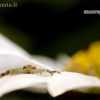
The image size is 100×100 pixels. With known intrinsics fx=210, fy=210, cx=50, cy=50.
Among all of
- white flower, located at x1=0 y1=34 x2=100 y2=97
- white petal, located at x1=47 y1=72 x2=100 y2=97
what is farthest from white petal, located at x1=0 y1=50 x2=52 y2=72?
white petal, located at x1=47 y1=72 x2=100 y2=97

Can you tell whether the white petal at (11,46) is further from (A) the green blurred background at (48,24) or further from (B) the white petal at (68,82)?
(B) the white petal at (68,82)

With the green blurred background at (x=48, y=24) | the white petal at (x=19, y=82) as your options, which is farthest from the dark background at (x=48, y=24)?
the white petal at (x=19, y=82)

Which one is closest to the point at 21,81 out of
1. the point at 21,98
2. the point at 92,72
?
the point at 21,98

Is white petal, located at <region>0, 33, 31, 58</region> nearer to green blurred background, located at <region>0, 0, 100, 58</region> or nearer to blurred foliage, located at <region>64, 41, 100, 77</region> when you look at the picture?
green blurred background, located at <region>0, 0, 100, 58</region>

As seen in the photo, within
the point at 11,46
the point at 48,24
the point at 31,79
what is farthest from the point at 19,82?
the point at 48,24

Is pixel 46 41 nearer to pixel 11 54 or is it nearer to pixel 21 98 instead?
pixel 11 54

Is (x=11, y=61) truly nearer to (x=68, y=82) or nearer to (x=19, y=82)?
(x=19, y=82)
